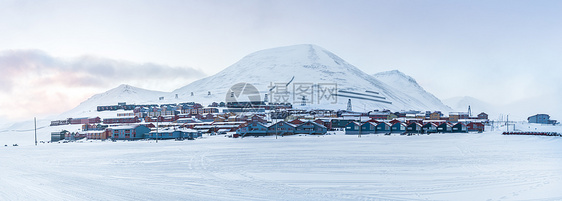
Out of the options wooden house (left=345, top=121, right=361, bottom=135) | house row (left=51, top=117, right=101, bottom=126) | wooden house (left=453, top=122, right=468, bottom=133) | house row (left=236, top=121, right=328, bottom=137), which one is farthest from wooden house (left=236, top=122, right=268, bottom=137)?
house row (left=51, top=117, right=101, bottom=126)

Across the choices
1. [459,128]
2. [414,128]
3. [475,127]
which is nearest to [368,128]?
[414,128]

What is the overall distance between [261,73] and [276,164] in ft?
522

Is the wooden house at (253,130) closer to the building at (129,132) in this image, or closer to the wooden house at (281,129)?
the wooden house at (281,129)

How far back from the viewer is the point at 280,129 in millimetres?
48125

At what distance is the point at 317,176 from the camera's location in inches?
517

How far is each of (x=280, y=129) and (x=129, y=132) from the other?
17.9 meters

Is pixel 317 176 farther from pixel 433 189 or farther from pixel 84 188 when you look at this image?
pixel 84 188

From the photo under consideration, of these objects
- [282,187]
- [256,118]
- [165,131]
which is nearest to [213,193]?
[282,187]

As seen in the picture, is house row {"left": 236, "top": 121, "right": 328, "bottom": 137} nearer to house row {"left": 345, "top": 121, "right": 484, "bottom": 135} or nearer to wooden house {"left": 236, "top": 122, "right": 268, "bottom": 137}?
wooden house {"left": 236, "top": 122, "right": 268, "bottom": 137}

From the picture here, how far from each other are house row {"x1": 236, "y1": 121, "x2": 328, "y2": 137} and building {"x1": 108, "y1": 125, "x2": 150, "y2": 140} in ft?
36.9

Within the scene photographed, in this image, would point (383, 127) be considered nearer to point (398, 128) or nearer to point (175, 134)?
point (398, 128)

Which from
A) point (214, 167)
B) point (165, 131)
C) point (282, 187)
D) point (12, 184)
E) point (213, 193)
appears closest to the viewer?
point (213, 193)

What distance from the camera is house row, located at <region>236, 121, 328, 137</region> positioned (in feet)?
154

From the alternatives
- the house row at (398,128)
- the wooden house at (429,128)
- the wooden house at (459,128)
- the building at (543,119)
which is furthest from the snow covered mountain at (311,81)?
the wooden house at (459,128)
